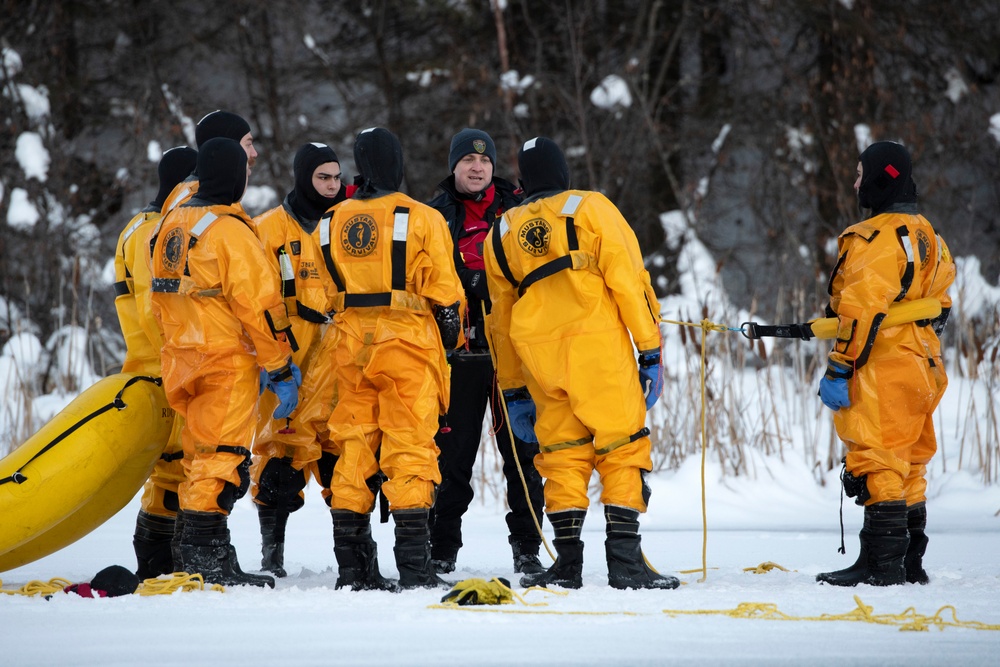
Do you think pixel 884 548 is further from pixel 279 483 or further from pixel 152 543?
pixel 152 543

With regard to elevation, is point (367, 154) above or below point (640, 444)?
above

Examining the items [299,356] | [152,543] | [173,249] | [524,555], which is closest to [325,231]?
[173,249]

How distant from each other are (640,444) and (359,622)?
1.21m

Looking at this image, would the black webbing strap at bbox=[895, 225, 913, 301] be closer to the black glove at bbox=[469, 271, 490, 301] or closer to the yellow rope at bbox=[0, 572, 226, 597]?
the black glove at bbox=[469, 271, 490, 301]

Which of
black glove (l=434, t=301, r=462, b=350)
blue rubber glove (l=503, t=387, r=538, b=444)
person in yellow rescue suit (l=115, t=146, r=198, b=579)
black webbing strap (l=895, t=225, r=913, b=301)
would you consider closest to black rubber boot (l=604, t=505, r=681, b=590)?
blue rubber glove (l=503, t=387, r=538, b=444)

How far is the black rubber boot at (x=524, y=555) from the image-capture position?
4488 millimetres

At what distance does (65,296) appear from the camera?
11.2 meters

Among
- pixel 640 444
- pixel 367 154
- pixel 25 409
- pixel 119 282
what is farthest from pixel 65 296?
pixel 640 444

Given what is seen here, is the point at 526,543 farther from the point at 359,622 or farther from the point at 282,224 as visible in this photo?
the point at 282,224

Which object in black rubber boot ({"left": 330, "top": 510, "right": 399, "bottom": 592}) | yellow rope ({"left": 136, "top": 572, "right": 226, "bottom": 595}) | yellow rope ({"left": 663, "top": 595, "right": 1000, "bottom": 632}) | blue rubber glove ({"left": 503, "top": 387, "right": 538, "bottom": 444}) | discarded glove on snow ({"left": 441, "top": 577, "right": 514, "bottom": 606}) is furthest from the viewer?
blue rubber glove ({"left": 503, "top": 387, "right": 538, "bottom": 444})

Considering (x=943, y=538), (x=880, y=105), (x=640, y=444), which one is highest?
(x=880, y=105)

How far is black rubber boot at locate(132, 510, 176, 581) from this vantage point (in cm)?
436

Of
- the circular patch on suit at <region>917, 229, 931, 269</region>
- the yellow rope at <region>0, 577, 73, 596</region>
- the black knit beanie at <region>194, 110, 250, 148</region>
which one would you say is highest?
the black knit beanie at <region>194, 110, 250, 148</region>

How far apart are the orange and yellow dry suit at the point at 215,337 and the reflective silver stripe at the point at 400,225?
0.50 m
